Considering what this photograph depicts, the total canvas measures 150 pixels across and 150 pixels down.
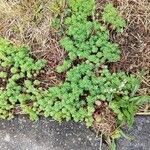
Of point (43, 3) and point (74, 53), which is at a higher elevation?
point (43, 3)

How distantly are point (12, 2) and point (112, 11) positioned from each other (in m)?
0.71

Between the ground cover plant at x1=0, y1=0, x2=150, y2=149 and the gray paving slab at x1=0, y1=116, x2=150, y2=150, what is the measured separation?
61mm

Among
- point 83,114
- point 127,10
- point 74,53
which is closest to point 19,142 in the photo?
point 83,114

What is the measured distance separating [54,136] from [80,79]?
0.42 metres

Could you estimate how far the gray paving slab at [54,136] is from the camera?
2969 millimetres

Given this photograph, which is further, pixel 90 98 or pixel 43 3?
pixel 43 3

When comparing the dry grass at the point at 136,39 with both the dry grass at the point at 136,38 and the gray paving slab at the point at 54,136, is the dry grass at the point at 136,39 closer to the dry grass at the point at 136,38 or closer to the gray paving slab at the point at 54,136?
the dry grass at the point at 136,38

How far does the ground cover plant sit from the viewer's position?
117 inches

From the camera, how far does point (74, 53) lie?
9.98 feet

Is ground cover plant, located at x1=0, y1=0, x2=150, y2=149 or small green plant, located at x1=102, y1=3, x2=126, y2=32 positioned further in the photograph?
small green plant, located at x1=102, y1=3, x2=126, y2=32

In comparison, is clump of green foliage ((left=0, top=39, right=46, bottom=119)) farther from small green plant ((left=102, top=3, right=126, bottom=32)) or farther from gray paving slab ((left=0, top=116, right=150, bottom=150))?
small green plant ((left=102, top=3, right=126, bottom=32))

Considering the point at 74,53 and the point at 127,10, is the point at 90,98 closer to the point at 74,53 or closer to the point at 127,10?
the point at 74,53

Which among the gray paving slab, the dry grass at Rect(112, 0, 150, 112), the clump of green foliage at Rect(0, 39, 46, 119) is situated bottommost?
the gray paving slab

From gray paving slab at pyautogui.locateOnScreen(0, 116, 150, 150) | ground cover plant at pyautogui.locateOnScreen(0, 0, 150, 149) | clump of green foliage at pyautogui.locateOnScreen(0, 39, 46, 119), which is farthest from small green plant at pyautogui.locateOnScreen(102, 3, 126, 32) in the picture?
gray paving slab at pyautogui.locateOnScreen(0, 116, 150, 150)
